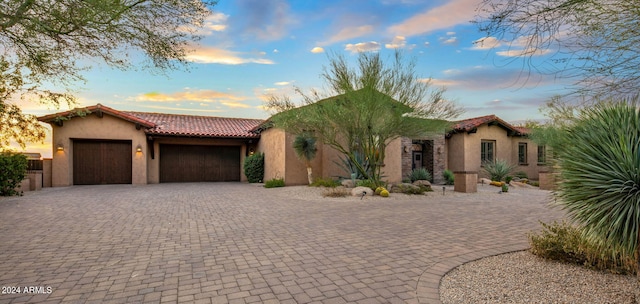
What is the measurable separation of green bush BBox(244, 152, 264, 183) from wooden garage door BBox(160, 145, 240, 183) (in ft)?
7.51

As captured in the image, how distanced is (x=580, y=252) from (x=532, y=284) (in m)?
0.97

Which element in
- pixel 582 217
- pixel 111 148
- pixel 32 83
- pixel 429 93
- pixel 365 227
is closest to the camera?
pixel 582 217

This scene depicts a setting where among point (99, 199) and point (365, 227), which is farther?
point (99, 199)

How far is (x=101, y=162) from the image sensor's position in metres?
16.6

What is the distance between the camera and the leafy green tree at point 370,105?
1072cm

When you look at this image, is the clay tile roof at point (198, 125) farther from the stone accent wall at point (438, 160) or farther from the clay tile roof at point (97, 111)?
the stone accent wall at point (438, 160)

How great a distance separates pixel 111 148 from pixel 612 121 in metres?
19.4

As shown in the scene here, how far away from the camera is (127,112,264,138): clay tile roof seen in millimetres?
17703

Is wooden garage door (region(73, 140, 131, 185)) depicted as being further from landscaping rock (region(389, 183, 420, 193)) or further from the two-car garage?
landscaping rock (region(389, 183, 420, 193))

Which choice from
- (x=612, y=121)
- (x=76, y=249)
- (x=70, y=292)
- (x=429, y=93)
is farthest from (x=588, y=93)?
(x=429, y=93)

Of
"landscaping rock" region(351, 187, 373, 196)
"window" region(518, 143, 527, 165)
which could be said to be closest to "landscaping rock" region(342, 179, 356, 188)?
"landscaping rock" region(351, 187, 373, 196)

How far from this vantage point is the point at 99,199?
1053cm

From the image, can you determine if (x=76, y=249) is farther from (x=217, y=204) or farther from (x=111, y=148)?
(x=111, y=148)

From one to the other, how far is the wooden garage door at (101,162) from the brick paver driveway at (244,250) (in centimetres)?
836
